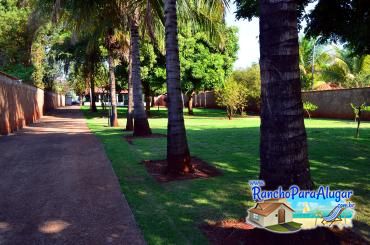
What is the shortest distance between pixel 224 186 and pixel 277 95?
339 centimetres

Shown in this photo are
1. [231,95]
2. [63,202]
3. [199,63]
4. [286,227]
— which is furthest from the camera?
[199,63]

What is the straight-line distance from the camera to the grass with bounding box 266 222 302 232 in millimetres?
3621

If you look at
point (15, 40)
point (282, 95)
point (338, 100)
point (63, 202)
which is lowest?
point (63, 202)

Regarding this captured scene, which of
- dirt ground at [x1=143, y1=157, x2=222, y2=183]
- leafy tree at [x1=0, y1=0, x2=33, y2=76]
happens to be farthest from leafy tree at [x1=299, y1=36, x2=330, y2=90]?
dirt ground at [x1=143, y1=157, x2=222, y2=183]

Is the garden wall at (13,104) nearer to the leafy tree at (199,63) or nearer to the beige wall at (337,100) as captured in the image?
the leafy tree at (199,63)

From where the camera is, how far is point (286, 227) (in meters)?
3.64

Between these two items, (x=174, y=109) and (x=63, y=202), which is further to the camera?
(x=174, y=109)

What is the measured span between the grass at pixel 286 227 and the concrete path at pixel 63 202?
152cm

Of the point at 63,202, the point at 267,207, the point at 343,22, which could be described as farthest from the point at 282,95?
the point at 343,22

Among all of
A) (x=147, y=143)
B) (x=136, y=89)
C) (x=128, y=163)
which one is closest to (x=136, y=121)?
(x=136, y=89)

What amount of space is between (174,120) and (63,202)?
279 centimetres

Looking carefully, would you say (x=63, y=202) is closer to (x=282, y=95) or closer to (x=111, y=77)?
(x=282, y=95)

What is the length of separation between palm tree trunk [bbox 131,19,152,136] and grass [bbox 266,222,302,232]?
11776mm

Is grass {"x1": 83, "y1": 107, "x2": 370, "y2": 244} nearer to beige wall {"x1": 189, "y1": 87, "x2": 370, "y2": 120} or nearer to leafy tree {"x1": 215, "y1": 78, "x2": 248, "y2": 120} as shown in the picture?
beige wall {"x1": 189, "y1": 87, "x2": 370, "y2": 120}
